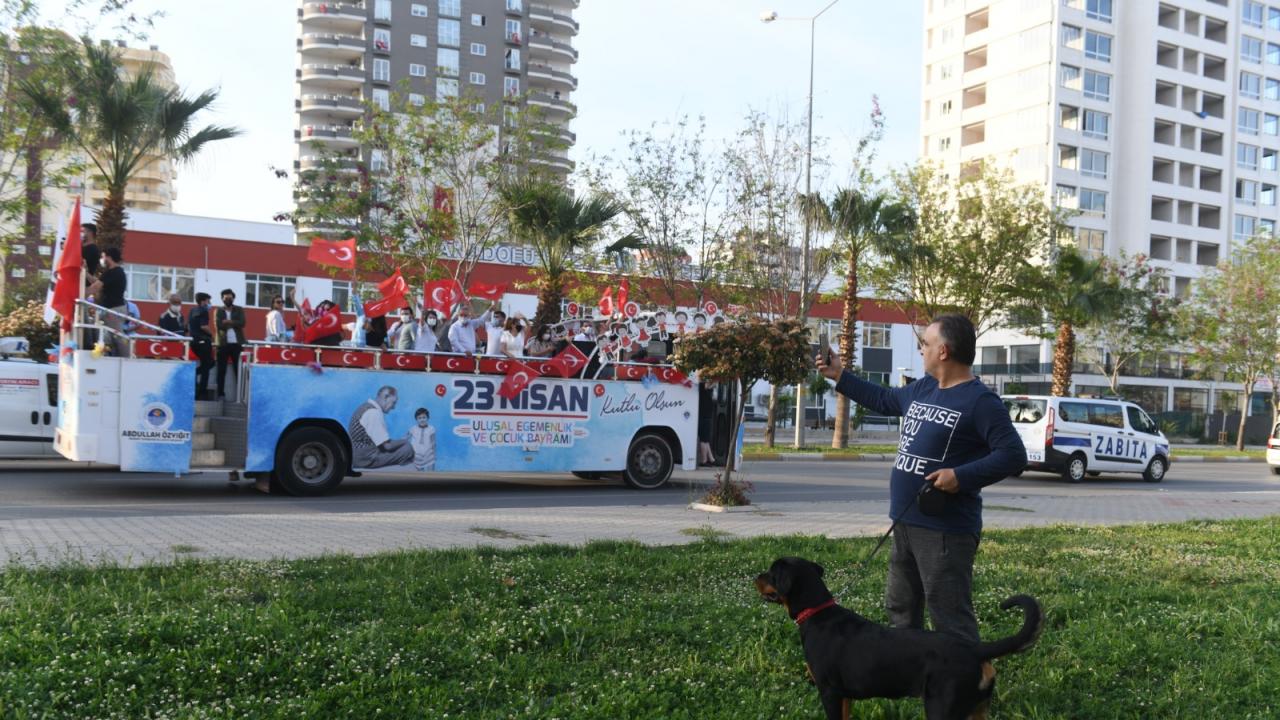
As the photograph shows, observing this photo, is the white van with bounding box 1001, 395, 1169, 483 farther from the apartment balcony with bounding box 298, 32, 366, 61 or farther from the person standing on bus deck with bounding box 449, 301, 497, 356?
the apartment balcony with bounding box 298, 32, 366, 61

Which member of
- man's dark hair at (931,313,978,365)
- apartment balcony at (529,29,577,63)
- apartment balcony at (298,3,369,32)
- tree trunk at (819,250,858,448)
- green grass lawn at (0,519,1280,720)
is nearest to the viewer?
man's dark hair at (931,313,978,365)

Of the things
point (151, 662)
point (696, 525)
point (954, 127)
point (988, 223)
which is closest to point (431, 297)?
point (696, 525)

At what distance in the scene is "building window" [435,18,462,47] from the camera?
7969 centimetres

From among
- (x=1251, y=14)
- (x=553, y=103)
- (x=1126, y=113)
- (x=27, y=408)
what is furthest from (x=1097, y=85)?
(x=27, y=408)

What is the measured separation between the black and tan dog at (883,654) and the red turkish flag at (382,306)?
10.7 meters

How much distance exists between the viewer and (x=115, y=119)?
20.6 metres

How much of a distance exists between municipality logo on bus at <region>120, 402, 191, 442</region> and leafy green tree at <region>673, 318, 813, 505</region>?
656 cm

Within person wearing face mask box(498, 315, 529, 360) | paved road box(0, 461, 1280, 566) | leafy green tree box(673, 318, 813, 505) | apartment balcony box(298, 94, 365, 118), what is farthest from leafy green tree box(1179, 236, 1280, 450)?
apartment balcony box(298, 94, 365, 118)

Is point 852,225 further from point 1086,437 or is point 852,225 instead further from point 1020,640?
point 1020,640

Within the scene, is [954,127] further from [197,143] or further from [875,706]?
[875,706]

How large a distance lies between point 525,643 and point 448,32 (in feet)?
265

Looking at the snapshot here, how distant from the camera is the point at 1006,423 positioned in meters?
4.36

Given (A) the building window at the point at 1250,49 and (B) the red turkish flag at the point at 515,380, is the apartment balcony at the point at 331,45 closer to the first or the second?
(A) the building window at the point at 1250,49

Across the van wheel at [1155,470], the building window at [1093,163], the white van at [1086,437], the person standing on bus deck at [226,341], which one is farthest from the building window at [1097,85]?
the person standing on bus deck at [226,341]
